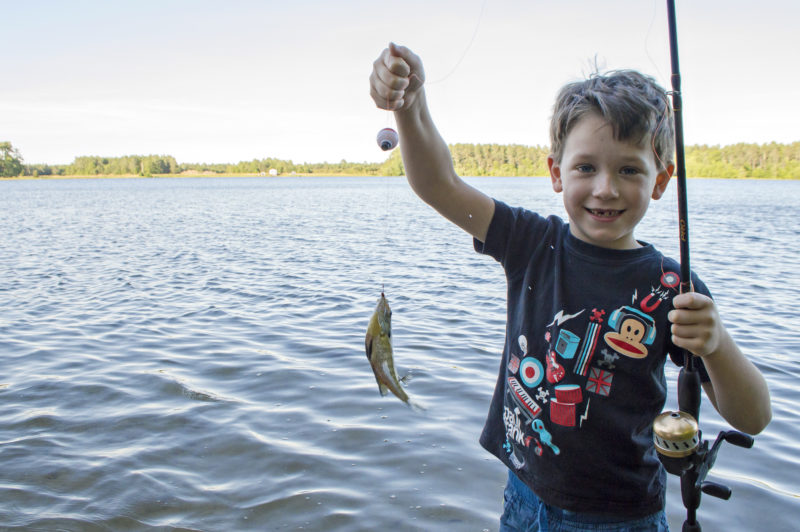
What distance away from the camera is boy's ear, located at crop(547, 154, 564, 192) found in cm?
234

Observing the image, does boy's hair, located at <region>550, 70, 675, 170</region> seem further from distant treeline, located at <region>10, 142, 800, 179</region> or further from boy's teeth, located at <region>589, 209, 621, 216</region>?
distant treeline, located at <region>10, 142, 800, 179</region>

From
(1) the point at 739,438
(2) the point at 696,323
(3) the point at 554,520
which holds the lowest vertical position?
(3) the point at 554,520

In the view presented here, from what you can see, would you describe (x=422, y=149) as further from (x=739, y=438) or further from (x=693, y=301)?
(x=739, y=438)

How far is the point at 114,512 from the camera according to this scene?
418 centimetres

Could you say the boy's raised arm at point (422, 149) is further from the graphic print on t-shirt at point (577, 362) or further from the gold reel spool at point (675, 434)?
the gold reel spool at point (675, 434)

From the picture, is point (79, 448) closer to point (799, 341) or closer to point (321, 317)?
point (321, 317)

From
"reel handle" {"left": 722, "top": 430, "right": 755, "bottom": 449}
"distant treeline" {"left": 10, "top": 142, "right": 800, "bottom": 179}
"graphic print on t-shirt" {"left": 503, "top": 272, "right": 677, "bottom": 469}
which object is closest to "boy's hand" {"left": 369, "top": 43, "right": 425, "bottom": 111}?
"graphic print on t-shirt" {"left": 503, "top": 272, "right": 677, "bottom": 469}

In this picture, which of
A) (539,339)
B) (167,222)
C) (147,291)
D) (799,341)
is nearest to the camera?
(539,339)

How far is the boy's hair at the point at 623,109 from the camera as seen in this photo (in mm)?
2041

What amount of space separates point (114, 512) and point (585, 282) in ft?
12.1

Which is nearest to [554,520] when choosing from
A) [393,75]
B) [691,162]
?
[393,75]

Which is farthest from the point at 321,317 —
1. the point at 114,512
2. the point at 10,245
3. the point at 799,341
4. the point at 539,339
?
the point at 10,245

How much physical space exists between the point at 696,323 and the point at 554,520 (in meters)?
0.82

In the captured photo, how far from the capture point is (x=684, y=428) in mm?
1884
